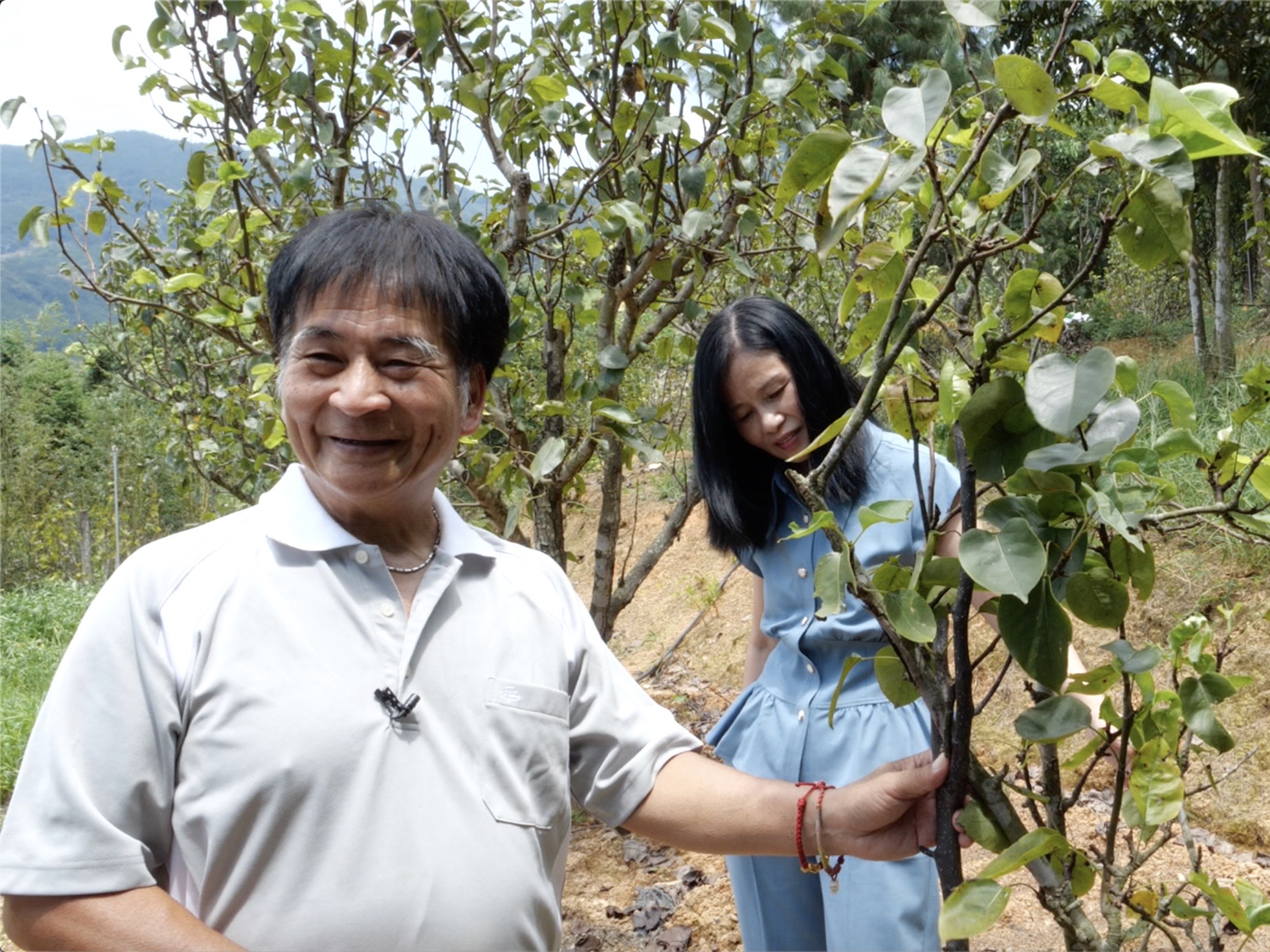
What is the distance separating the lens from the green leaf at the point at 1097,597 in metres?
0.92

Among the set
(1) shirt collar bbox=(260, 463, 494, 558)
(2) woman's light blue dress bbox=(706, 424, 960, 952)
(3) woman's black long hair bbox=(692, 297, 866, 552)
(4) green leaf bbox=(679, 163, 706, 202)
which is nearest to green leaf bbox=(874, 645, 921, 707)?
(1) shirt collar bbox=(260, 463, 494, 558)

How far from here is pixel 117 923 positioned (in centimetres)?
102

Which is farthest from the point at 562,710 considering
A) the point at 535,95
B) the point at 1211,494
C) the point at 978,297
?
the point at 1211,494

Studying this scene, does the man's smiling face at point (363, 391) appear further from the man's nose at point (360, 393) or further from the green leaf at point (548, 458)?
the green leaf at point (548, 458)

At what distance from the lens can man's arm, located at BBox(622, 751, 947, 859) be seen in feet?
3.92

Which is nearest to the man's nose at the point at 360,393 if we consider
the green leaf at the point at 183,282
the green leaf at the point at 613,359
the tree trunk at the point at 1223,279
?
the green leaf at the point at 183,282

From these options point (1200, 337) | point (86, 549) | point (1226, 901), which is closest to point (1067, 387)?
point (1226, 901)

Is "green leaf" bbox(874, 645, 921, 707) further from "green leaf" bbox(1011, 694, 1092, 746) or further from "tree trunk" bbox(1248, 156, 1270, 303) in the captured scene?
"tree trunk" bbox(1248, 156, 1270, 303)

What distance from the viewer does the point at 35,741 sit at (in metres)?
1.04

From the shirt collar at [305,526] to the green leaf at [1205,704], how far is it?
79 cm

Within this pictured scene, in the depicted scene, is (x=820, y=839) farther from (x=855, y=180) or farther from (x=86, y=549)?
(x=86, y=549)

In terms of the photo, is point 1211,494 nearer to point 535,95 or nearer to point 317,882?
point 535,95

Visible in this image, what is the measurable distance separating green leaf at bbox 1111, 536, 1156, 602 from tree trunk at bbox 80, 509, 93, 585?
31.7 ft

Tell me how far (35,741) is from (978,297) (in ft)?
3.24
